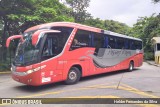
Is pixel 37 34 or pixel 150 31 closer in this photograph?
pixel 37 34

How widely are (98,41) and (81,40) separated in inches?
72.7

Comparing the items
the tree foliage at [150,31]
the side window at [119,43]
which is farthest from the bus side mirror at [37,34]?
the tree foliage at [150,31]

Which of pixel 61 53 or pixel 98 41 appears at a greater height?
pixel 98 41

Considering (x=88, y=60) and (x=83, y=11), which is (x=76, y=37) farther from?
(x=83, y=11)

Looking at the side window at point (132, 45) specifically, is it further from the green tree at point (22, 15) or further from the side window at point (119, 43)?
the green tree at point (22, 15)

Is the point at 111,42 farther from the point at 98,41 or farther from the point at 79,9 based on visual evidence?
the point at 79,9

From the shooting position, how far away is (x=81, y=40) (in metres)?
12.3

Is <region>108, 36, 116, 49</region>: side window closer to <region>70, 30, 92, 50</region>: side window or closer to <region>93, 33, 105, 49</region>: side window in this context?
<region>93, 33, 105, 49</region>: side window

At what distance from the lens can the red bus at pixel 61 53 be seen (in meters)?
9.85

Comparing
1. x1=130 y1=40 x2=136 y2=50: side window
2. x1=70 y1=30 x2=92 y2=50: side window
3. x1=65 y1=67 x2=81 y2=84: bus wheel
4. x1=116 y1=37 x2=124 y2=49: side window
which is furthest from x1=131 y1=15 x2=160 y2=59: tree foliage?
x1=65 y1=67 x2=81 y2=84: bus wheel

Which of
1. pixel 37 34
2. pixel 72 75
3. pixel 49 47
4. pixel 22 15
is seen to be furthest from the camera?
pixel 22 15

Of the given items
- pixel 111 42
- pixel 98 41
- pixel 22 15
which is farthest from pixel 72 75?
pixel 22 15

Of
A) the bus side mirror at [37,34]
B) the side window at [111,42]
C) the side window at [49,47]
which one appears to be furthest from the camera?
the side window at [111,42]

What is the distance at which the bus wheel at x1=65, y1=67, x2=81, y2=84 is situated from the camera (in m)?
11.6
